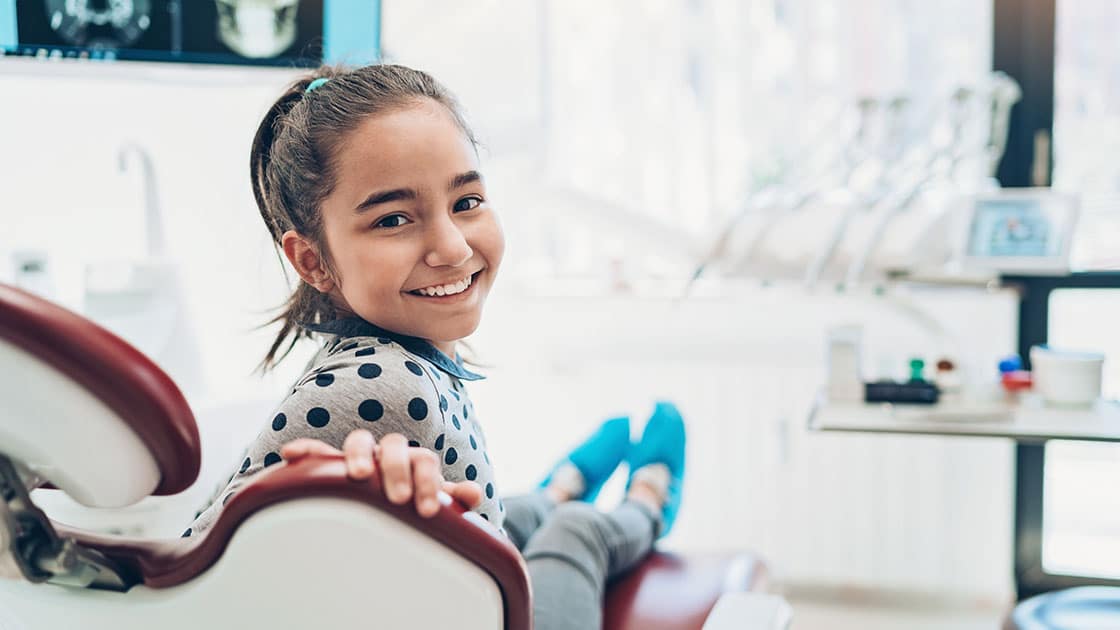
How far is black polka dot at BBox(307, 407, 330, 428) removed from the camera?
85 centimetres

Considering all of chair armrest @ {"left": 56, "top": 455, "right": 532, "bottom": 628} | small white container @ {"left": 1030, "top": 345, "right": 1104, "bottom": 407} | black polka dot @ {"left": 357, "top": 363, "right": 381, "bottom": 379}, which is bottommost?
small white container @ {"left": 1030, "top": 345, "right": 1104, "bottom": 407}

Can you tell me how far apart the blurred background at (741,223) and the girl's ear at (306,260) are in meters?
0.98

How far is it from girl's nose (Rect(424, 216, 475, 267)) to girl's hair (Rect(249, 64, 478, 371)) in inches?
4.3

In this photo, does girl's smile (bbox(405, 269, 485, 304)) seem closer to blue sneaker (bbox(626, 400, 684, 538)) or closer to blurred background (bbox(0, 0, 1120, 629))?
blurred background (bbox(0, 0, 1120, 629))

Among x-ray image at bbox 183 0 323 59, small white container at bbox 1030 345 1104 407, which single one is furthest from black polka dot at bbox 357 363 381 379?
small white container at bbox 1030 345 1104 407

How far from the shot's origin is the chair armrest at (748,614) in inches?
42.8

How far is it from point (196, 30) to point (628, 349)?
1339 millimetres

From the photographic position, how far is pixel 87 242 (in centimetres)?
208

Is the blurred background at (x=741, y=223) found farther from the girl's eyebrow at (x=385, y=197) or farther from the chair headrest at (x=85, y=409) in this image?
the chair headrest at (x=85, y=409)

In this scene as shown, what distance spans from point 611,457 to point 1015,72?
Result: 142 cm

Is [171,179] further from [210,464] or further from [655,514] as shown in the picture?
[655,514]

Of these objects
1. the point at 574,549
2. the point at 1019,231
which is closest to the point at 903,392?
the point at 1019,231

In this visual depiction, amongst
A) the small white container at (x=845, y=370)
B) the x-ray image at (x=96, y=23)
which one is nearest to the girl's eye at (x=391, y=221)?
the x-ray image at (x=96, y=23)

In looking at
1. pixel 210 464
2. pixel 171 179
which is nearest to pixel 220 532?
pixel 210 464
